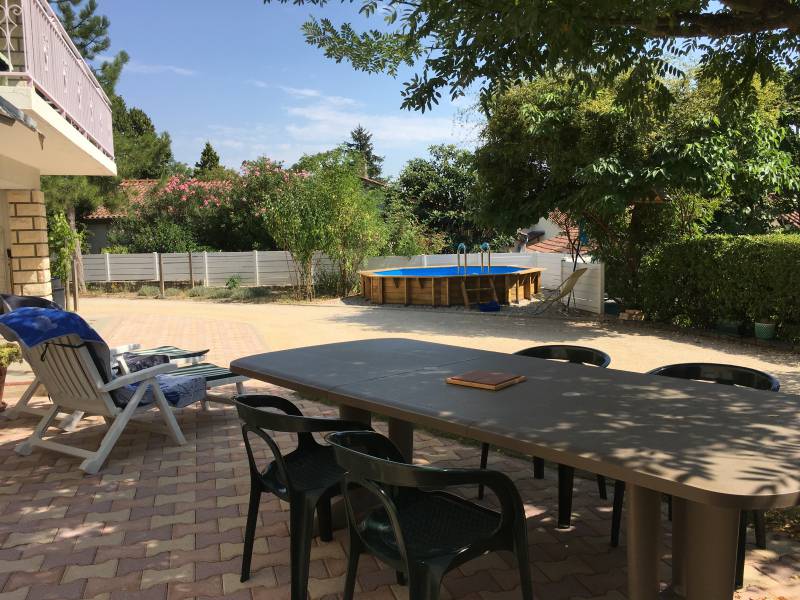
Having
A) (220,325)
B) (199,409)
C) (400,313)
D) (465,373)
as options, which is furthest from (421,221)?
(465,373)

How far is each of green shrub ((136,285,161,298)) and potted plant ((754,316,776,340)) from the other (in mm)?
16416

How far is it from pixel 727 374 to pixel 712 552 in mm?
1670

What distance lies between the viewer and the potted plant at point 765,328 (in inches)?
350

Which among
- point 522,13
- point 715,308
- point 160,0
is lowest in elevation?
point 715,308

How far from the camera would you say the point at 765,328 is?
892 centimetres

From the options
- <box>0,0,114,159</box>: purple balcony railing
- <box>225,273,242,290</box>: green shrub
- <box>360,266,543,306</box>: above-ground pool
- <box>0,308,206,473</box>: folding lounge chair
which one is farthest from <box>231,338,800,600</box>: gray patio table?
<box>225,273,242,290</box>: green shrub

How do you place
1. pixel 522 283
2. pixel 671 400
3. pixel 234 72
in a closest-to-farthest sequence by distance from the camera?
pixel 671 400, pixel 234 72, pixel 522 283

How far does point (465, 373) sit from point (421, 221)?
2321 centimetres

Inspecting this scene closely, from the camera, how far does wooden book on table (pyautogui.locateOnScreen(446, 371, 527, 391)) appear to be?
2.88m

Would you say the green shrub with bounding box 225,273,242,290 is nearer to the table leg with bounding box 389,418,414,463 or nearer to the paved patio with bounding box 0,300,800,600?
the paved patio with bounding box 0,300,800,600

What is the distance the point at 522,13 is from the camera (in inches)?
113

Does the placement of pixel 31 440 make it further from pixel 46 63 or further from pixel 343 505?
pixel 46 63

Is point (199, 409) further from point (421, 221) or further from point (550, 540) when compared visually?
point (421, 221)

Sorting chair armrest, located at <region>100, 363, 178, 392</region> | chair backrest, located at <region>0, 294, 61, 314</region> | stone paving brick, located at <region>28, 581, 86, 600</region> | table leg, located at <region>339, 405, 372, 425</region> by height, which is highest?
chair backrest, located at <region>0, 294, 61, 314</region>
